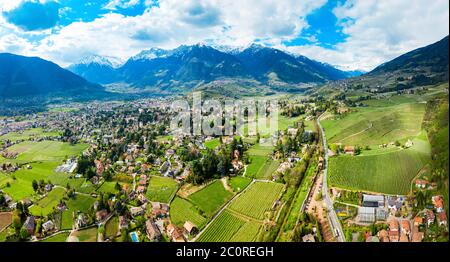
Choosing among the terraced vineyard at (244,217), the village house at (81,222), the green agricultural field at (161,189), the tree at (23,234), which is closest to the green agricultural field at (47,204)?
the tree at (23,234)

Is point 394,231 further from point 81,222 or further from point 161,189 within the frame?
point 81,222

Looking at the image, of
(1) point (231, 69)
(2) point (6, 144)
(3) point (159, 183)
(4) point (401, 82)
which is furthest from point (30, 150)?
(1) point (231, 69)

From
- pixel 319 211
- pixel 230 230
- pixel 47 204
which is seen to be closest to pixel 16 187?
pixel 47 204

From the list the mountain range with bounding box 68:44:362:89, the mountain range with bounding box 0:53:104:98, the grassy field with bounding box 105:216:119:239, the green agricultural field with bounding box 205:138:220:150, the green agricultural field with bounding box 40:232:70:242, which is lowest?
the green agricultural field with bounding box 40:232:70:242

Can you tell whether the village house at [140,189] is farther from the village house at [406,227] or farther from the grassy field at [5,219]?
the village house at [406,227]

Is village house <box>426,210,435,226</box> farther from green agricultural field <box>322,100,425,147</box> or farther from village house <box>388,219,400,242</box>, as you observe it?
green agricultural field <box>322,100,425,147</box>

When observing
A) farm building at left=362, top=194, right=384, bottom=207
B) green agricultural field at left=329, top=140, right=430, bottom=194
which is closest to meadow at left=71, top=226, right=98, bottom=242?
farm building at left=362, top=194, right=384, bottom=207
